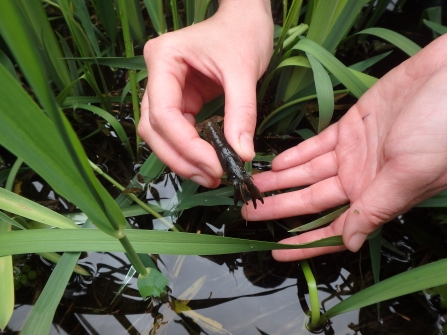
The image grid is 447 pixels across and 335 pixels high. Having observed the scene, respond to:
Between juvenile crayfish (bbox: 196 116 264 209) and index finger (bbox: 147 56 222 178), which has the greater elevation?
index finger (bbox: 147 56 222 178)

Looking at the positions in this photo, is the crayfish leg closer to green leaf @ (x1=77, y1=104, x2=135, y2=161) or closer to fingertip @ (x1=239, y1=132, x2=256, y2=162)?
fingertip @ (x1=239, y1=132, x2=256, y2=162)

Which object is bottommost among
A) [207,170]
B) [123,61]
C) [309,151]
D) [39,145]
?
[309,151]

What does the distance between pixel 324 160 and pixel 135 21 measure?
1.34 m

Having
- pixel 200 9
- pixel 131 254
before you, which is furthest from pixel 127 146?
pixel 131 254

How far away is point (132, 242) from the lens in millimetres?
1180

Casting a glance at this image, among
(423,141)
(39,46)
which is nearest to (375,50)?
(423,141)

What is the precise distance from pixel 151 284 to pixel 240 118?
66 cm

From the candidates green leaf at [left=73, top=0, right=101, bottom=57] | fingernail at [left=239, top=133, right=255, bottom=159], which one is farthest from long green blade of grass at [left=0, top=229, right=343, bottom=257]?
green leaf at [left=73, top=0, right=101, bottom=57]

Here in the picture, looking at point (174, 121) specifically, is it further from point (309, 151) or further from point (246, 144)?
point (309, 151)

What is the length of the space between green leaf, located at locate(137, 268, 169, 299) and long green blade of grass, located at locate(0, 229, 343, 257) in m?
0.11

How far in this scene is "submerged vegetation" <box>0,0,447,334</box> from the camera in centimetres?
73

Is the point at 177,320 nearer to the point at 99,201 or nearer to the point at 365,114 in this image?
the point at 99,201

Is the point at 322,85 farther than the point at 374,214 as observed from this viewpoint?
Yes

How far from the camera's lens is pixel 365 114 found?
167 cm
